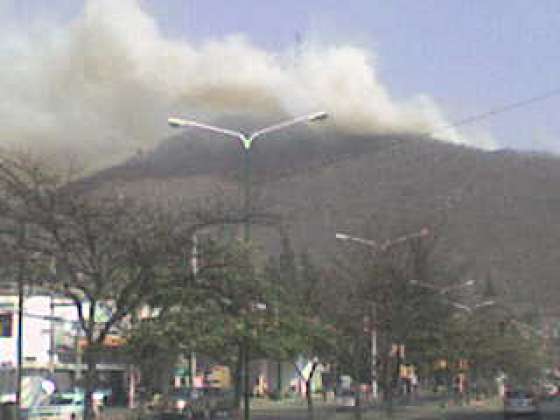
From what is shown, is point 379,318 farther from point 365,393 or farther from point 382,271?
point 365,393

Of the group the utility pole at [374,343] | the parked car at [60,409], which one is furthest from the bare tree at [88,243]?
the utility pole at [374,343]

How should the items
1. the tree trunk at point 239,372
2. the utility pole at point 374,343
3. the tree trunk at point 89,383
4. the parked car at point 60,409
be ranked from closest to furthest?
1. the tree trunk at point 89,383
2. the tree trunk at point 239,372
3. the parked car at point 60,409
4. the utility pole at point 374,343

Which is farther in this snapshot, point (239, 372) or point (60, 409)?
point (60, 409)

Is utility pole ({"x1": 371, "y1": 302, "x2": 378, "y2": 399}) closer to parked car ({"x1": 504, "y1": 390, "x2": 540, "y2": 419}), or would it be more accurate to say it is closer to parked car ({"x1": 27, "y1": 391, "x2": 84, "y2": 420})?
parked car ({"x1": 504, "y1": 390, "x2": 540, "y2": 419})

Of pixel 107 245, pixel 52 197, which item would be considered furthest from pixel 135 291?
pixel 52 197

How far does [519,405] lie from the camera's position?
73.0 m

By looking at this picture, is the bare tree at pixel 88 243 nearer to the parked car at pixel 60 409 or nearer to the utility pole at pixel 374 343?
the parked car at pixel 60 409

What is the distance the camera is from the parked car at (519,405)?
239ft

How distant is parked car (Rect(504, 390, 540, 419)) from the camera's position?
239ft

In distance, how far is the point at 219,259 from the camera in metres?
36.1

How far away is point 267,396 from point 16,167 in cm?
8344

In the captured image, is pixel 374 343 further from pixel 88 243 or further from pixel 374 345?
pixel 88 243

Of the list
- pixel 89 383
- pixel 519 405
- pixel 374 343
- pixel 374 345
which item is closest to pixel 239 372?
pixel 89 383

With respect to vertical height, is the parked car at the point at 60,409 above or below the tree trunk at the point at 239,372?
below
